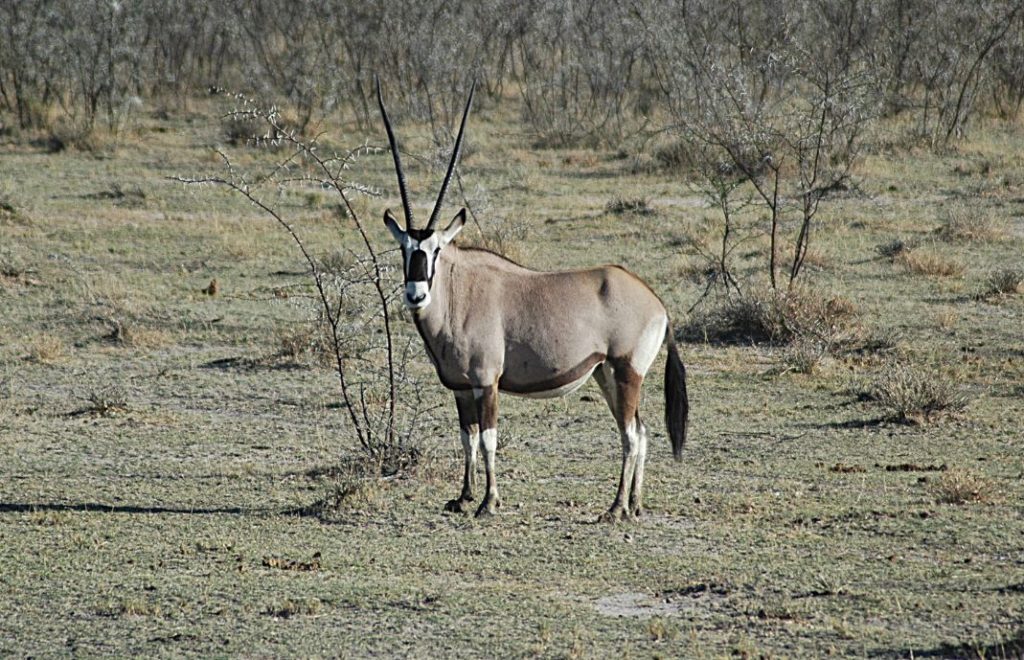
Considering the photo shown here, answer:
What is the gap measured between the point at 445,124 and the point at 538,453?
17678mm

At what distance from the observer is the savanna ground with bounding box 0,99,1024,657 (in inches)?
267

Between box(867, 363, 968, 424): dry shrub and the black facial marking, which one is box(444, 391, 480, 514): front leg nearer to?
the black facial marking

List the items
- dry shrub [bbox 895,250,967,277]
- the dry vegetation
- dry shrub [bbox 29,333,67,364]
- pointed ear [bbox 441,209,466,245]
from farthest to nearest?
dry shrub [bbox 895,250,967,277] < dry shrub [bbox 29,333,67,364] < pointed ear [bbox 441,209,466,245] < the dry vegetation

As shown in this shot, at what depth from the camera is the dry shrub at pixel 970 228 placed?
1834cm

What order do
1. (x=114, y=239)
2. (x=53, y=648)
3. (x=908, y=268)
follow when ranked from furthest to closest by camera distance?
(x=114, y=239) < (x=908, y=268) < (x=53, y=648)

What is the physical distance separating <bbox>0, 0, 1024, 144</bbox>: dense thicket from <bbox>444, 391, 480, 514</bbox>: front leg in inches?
639

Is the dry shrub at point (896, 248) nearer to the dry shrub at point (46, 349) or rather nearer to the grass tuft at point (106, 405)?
the dry shrub at point (46, 349)

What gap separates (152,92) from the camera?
31984 millimetres

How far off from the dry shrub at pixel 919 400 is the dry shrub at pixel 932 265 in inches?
217

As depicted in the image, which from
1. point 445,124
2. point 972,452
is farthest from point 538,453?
point 445,124

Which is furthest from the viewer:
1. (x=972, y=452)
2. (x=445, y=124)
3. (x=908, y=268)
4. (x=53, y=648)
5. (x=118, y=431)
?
(x=445, y=124)

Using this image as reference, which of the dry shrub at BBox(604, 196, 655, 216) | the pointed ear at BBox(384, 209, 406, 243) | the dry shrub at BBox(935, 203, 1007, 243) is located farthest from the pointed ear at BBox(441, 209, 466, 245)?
the dry shrub at BBox(604, 196, 655, 216)

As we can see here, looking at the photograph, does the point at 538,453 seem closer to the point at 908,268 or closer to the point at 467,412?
the point at 467,412

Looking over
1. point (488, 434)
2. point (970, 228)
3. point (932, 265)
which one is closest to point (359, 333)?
point (488, 434)
